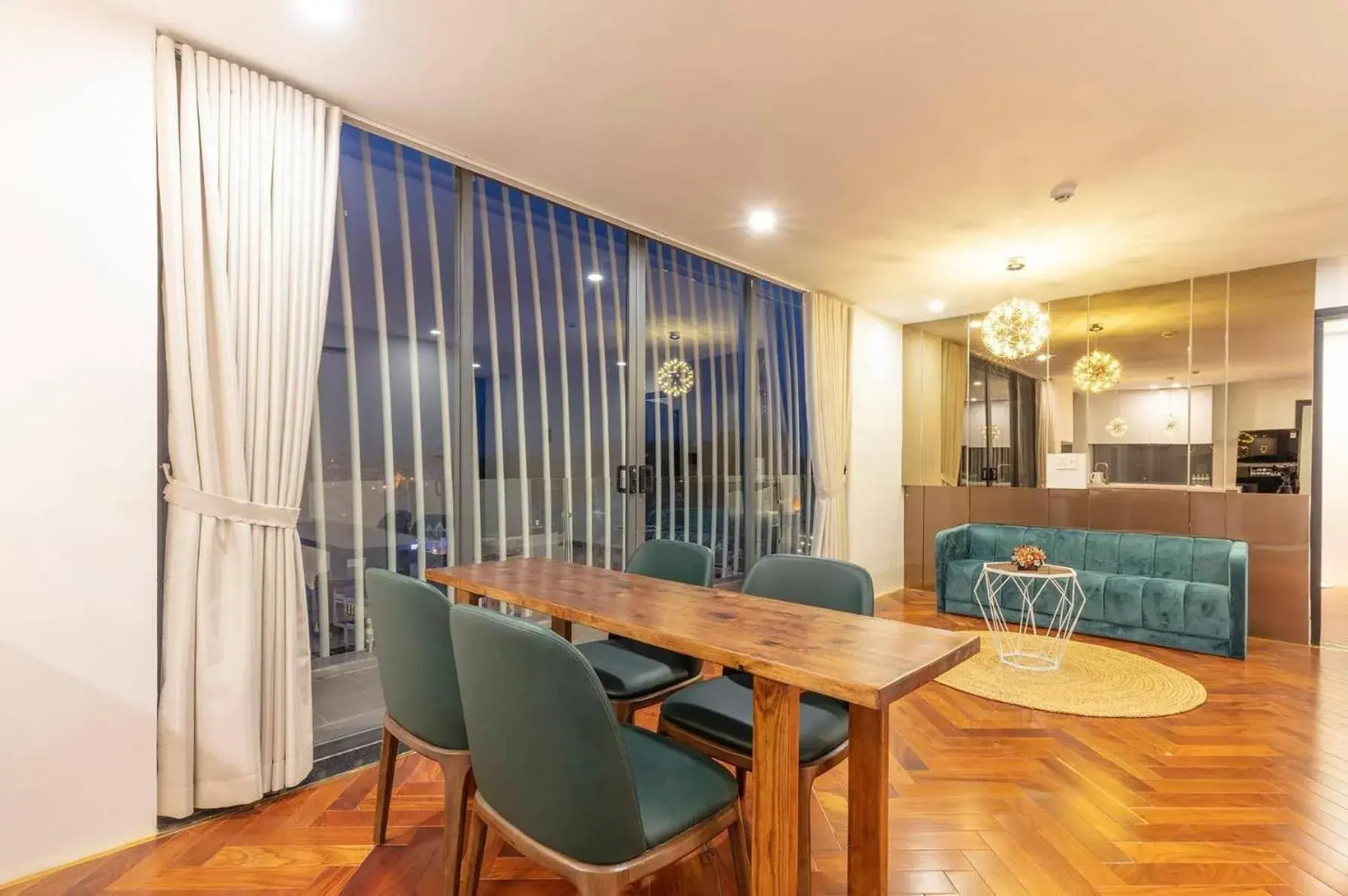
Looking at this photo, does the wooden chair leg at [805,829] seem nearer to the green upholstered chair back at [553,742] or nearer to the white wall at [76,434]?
the green upholstered chair back at [553,742]

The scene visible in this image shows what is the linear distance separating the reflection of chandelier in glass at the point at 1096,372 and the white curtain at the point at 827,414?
1842 millimetres

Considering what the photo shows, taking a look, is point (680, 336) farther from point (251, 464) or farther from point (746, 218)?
point (251, 464)

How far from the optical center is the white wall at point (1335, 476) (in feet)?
19.4

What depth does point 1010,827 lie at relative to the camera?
2131mm

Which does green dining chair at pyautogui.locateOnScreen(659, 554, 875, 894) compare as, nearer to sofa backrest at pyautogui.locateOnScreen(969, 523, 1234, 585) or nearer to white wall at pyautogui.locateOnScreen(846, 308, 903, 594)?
white wall at pyautogui.locateOnScreen(846, 308, 903, 594)

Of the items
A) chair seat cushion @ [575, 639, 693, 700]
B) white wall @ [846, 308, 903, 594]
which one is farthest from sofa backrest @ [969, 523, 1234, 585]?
chair seat cushion @ [575, 639, 693, 700]

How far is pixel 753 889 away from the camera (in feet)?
4.49

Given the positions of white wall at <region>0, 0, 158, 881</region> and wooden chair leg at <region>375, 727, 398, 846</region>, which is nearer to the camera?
white wall at <region>0, 0, 158, 881</region>

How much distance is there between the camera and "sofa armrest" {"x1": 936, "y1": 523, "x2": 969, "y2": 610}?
17.6 feet

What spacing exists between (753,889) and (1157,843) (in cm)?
155

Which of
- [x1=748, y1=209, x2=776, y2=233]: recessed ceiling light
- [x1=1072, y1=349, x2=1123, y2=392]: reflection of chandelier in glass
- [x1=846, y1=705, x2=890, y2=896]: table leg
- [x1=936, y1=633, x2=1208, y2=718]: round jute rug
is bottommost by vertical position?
[x1=936, y1=633, x2=1208, y2=718]: round jute rug

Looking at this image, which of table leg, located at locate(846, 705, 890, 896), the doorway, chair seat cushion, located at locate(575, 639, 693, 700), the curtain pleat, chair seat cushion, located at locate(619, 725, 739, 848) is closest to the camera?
chair seat cushion, located at locate(619, 725, 739, 848)

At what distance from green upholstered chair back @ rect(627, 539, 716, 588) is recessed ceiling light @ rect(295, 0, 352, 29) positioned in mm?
2132

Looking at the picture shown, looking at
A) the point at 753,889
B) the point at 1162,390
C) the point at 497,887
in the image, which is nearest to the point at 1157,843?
the point at 753,889
